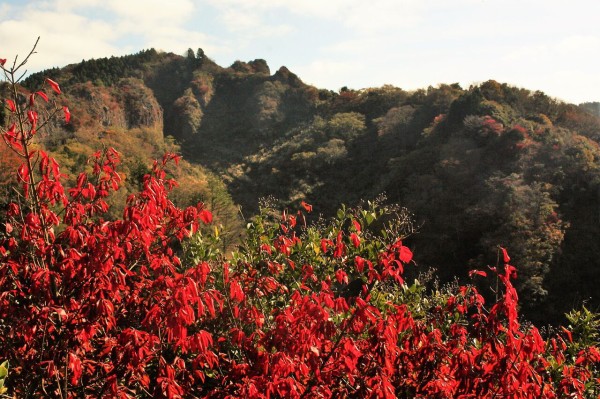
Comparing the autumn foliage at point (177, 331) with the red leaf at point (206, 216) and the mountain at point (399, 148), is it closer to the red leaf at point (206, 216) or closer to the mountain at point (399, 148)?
the red leaf at point (206, 216)

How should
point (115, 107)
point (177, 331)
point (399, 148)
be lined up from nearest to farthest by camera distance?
1. point (177, 331)
2. point (399, 148)
3. point (115, 107)

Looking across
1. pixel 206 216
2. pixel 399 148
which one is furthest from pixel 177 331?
pixel 399 148

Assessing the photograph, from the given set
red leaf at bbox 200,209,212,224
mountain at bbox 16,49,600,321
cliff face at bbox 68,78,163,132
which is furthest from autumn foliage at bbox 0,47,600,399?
cliff face at bbox 68,78,163,132

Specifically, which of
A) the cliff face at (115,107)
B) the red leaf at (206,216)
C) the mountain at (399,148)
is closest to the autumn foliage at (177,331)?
the red leaf at (206,216)

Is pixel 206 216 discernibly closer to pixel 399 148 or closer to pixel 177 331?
pixel 177 331

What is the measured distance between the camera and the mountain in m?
18.8

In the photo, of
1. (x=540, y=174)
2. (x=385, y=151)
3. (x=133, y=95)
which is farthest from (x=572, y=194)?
(x=133, y=95)

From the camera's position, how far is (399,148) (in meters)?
32.5

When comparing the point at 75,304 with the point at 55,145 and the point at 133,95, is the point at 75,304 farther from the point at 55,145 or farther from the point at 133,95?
the point at 133,95

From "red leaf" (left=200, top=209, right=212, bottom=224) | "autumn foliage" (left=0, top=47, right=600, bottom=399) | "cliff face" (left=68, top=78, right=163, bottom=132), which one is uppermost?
"cliff face" (left=68, top=78, right=163, bottom=132)

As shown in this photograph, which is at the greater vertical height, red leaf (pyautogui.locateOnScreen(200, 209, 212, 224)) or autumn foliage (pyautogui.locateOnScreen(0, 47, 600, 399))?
red leaf (pyautogui.locateOnScreen(200, 209, 212, 224))

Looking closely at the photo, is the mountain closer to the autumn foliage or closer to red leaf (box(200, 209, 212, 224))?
the autumn foliage

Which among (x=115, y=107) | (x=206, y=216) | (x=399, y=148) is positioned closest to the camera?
(x=206, y=216)

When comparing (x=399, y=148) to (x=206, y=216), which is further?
(x=399, y=148)
